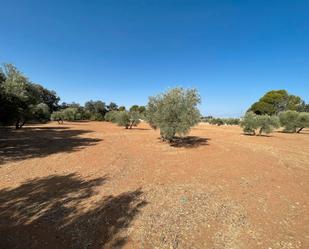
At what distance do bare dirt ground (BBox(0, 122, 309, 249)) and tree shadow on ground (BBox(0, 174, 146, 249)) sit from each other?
21mm

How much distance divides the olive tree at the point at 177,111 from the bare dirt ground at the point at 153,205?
4961 mm

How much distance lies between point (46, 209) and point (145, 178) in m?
3.68

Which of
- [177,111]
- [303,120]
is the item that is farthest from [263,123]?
[177,111]

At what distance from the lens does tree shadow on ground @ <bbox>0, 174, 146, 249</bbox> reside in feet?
12.3

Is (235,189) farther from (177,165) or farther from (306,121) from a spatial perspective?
(306,121)

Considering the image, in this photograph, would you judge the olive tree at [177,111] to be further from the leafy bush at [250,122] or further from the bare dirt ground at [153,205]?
the leafy bush at [250,122]

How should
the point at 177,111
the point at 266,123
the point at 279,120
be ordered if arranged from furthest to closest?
the point at 279,120, the point at 266,123, the point at 177,111

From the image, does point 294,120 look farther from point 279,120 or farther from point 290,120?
point 279,120

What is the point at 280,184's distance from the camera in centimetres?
702

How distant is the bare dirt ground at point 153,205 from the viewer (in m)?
3.85

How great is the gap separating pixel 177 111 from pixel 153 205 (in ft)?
32.0

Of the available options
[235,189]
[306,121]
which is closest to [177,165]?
[235,189]

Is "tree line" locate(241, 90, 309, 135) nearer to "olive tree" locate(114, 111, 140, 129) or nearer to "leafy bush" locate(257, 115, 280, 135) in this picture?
"leafy bush" locate(257, 115, 280, 135)

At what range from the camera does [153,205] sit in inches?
207
